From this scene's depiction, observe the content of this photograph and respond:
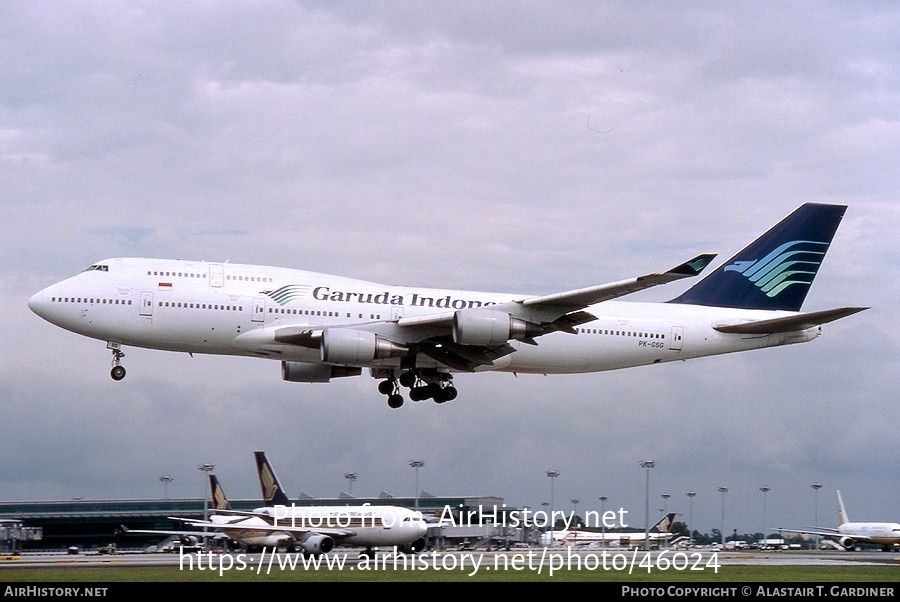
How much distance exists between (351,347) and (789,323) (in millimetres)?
16373

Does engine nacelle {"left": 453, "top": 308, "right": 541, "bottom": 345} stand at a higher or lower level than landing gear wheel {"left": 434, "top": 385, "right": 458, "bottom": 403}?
higher

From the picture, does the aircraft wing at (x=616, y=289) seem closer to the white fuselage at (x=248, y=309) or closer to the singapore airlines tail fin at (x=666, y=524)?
the white fuselage at (x=248, y=309)

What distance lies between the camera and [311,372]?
41.5 m

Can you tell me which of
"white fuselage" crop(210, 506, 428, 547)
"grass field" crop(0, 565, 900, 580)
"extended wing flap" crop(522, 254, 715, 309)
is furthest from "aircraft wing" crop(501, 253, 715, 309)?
"white fuselage" crop(210, 506, 428, 547)

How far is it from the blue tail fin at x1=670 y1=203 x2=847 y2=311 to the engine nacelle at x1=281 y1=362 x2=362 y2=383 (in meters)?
13.7

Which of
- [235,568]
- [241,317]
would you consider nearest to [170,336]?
[241,317]

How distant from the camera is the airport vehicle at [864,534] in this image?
6222 cm

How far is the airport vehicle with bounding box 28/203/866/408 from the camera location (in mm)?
36844

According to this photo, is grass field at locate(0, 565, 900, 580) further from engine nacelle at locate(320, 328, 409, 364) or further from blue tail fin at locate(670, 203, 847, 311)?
blue tail fin at locate(670, 203, 847, 311)

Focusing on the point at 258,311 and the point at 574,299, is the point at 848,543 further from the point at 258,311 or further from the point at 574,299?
the point at 258,311

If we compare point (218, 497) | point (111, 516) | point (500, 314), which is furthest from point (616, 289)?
point (111, 516)

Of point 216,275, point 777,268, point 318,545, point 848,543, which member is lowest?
point 848,543

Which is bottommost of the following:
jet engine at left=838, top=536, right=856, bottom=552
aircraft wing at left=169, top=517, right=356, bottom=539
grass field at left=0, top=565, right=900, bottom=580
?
jet engine at left=838, top=536, right=856, bottom=552
